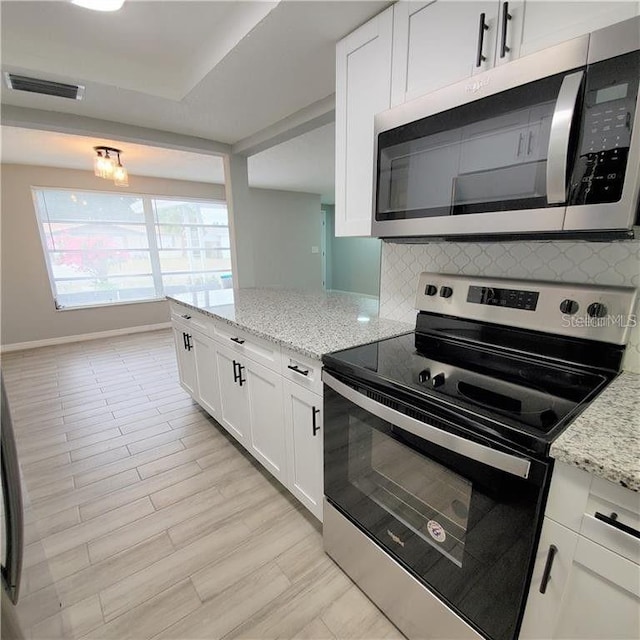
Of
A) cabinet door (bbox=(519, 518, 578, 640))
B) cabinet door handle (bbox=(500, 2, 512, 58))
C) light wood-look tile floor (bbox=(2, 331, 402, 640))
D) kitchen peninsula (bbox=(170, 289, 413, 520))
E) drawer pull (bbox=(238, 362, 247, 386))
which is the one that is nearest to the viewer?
cabinet door (bbox=(519, 518, 578, 640))

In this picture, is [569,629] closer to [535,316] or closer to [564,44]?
[535,316]

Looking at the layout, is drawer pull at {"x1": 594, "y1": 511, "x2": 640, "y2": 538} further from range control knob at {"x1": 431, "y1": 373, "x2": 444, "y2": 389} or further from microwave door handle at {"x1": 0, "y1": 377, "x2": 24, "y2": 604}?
microwave door handle at {"x1": 0, "y1": 377, "x2": 24, "y2": 604}

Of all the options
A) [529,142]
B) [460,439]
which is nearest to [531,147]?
[529,142]

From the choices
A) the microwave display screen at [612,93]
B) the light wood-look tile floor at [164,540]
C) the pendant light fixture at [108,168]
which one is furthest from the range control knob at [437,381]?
the pendant light fixture at [108,168]

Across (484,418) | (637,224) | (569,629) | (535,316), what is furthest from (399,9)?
(569,629)

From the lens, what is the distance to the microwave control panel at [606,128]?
0.72m

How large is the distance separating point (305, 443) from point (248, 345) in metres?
0.58

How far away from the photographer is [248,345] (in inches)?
67.2

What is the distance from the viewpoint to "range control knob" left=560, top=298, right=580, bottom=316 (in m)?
1.04

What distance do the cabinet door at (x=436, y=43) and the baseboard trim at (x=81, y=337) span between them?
528cm

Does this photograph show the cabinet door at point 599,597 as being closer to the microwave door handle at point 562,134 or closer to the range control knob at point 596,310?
the range control knob at point 596,310

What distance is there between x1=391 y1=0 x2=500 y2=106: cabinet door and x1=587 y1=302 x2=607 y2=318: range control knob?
80 cm

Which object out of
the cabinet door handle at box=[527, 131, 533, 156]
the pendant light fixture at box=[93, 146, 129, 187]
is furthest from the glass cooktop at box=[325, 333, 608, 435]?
the pendant light fixture at box=[93, 146, 129, 187]

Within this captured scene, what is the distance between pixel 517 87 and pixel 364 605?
1.79 m
